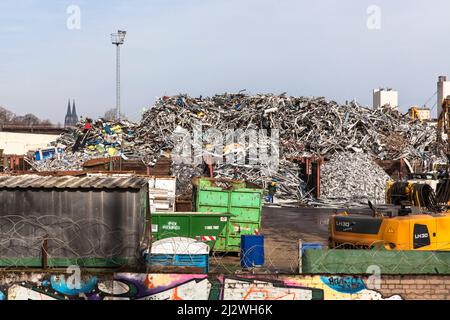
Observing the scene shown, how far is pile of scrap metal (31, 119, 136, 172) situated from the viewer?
36.1 meters

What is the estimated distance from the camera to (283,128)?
3956 centimetres

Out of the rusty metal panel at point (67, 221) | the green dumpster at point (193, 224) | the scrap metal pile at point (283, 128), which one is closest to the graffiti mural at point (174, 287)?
the rusty metal panel at point (67, 221)

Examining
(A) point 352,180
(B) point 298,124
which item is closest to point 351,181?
(A) point 352,180

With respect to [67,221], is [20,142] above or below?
above

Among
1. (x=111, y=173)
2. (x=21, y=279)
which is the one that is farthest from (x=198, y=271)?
(x=111, y=173)

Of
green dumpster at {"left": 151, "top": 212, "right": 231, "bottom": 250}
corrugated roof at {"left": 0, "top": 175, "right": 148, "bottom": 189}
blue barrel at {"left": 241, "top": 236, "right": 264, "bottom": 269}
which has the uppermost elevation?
corrugated roof at {"left": 0, "top": 175, "right": 148, "bottom": 189}

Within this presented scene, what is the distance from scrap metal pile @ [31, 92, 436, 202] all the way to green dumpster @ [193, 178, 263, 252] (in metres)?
16.7

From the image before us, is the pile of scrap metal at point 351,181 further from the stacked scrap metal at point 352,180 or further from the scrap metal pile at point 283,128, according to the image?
the scrap metal pile at point 283,128

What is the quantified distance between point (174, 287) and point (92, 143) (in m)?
31.2

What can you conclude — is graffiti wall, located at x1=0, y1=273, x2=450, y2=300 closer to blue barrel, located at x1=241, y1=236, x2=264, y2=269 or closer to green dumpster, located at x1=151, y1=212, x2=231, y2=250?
blue barrel, located at x1=241, y1=236, x2=264, y2=269

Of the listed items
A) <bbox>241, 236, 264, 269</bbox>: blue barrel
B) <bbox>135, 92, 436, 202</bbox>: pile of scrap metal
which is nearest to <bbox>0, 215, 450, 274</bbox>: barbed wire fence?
<bbox>241, 236, 264, 269</bbox>: blue barrel

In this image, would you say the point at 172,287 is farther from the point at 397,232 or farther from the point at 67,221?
the point at 397,232

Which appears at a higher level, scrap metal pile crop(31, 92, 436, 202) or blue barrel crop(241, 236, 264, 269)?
scrap metal pile crop(31, 92, 436, 202)
